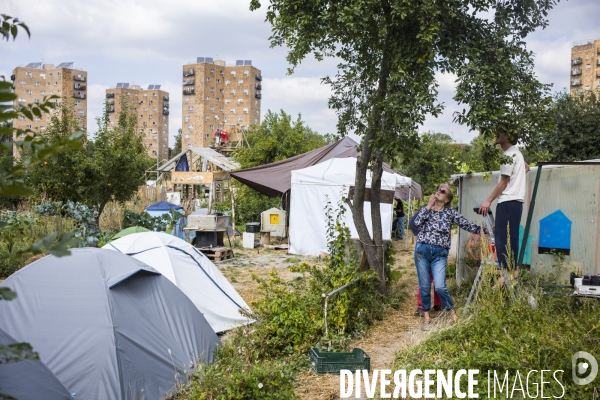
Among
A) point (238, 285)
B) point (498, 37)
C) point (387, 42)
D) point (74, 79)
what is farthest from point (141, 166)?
point (74, 79)

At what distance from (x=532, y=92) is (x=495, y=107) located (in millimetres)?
566

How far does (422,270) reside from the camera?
6.14 m

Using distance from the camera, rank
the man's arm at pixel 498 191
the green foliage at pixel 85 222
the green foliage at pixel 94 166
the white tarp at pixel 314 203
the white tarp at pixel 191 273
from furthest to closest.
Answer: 1. the white tarp at pixel 314 203
2. the green foliage at pixel 94 166
3. the green foliage at pixel 85 222
4. the white tarp at pixel 191 273
5. the man's arm at pixel 498 191

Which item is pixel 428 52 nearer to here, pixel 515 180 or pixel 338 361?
pixel 515 180

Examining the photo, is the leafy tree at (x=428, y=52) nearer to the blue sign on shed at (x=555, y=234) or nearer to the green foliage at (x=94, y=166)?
the blue sign on shed at (x=555, y=234)

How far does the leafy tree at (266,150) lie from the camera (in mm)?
21016

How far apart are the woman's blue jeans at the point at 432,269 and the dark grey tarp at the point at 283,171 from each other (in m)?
9.26

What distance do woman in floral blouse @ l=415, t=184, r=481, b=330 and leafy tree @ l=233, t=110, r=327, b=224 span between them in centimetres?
1485

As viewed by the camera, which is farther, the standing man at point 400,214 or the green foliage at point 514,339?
the standing man at point 400,214

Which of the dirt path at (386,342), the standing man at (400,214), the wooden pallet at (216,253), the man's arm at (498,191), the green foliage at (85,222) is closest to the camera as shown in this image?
the dirt path at (386,342)

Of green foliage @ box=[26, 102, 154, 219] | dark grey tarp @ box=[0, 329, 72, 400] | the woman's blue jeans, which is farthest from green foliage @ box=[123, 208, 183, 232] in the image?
dark grey tarp @ box=[0, 329, 72, 400]

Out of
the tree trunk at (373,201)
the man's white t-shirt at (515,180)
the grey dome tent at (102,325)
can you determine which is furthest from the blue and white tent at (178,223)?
the man's white t-shirt at (515,180)

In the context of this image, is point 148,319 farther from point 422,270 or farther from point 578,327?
point 578,327

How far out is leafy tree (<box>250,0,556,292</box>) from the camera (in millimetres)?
5684
